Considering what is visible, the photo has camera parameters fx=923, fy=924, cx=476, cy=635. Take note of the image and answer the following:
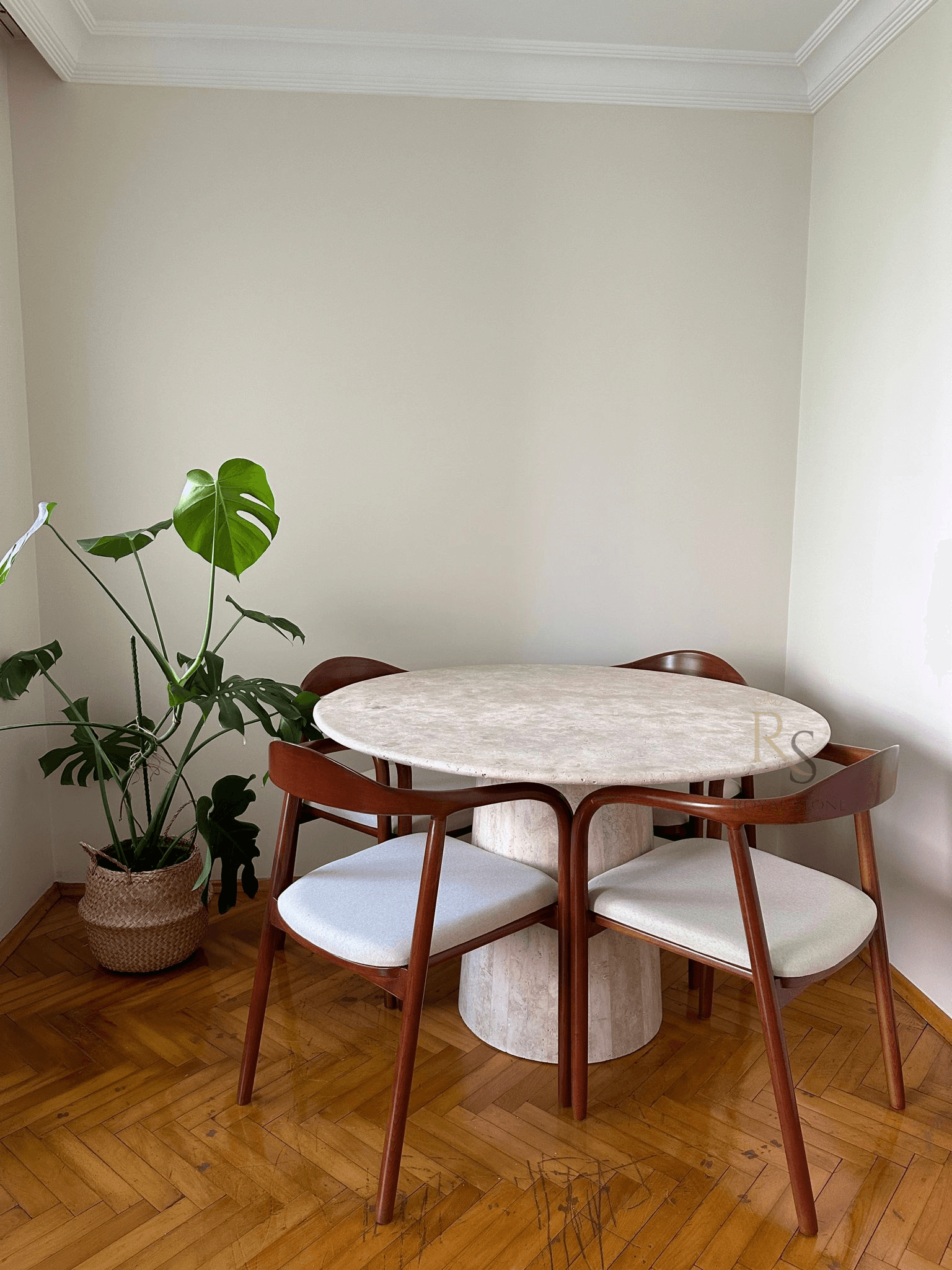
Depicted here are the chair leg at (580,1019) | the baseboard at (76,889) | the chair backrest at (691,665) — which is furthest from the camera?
the baseboard at (76,889)

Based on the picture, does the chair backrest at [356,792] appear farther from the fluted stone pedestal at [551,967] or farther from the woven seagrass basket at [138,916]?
the woven seagrass basket at [138,916]

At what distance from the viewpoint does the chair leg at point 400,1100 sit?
5.57ft

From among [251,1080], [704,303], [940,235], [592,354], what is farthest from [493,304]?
[251,1080]

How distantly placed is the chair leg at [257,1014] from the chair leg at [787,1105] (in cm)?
99

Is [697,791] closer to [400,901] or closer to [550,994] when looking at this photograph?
[550,994]

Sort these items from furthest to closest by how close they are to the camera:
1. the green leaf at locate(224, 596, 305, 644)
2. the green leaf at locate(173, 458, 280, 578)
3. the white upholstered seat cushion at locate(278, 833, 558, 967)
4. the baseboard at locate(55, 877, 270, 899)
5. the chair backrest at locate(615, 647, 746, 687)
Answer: the baseboard at locate(55, 877, 270, 899) → the chair backrest at locate(615, 647, 746, 687) → the green leaf at locate(224, 596, 305, 644) → the green leaf at locate(173, 458, 280, 578) → the white upholstered seat cushion at locate(278, 833, 558, 967)

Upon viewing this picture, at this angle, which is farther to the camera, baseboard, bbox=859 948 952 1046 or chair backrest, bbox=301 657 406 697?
chair backrest, bbox=301 657 406 697

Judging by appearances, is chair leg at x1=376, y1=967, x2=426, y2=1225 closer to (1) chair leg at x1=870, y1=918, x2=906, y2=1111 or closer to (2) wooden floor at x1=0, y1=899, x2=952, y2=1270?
(2) wooden floor at x1=0, y1=899, x2=952, y2=1270

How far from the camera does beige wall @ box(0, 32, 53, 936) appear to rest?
9.07ft

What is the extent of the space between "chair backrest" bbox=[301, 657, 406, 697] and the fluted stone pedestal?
72 centimetres

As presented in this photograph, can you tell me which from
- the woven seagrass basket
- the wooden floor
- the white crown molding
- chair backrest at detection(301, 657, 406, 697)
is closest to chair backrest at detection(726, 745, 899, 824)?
the wooden floor

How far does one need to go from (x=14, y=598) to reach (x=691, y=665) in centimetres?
210

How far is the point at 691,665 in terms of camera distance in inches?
113

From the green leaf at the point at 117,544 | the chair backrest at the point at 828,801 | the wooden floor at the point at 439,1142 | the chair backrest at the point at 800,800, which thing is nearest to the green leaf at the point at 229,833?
the wooden floor at the point at 439,1142
